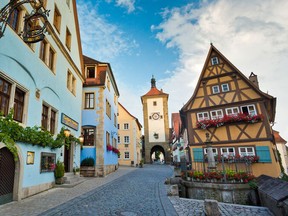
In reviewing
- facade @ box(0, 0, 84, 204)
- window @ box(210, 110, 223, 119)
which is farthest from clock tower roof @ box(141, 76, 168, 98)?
facade @ box(0, 0, 84, 204)

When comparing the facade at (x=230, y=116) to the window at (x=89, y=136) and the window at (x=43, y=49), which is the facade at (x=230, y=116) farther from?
the window at (x=43, y=49)

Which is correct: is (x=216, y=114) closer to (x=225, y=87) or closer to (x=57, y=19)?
(x=225, y=87)

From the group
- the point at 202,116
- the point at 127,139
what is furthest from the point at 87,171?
the point at 127,139

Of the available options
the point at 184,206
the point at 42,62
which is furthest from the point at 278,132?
the point at 42,62

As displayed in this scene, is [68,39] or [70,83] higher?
[68,39]

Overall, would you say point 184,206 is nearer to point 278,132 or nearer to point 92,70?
point 92,70

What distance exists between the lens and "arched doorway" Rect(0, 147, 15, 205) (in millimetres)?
6680

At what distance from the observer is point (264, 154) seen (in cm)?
1562

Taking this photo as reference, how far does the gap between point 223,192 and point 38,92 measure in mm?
10272

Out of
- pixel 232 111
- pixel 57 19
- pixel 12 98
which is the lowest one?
pixel 12 98

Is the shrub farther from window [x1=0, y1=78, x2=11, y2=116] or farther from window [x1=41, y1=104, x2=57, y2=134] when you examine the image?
window [x1=0, y1=78, x2=11, y2=116]

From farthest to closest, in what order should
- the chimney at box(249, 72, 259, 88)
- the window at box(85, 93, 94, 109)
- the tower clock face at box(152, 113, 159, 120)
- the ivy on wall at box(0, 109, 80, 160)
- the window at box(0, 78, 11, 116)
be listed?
1. the tower clock face at box(152, 113, 159, 120)
2. the chimney at box(249, 72, 259, 88)
3. the window at box(85, 93, 94, 109)
4. the window at box(0, 78, 11, 116)
5. the ivy on wall at box(0, 109, 80, 160)

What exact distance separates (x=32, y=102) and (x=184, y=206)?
756 cm

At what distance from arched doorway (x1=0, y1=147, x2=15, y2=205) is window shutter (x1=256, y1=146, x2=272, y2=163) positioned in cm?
1658
